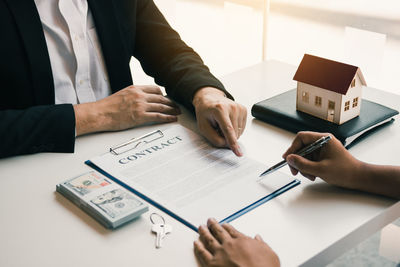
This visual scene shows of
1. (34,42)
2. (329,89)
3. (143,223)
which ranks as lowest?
(143,223)

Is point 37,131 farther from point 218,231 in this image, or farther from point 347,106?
point 347,106

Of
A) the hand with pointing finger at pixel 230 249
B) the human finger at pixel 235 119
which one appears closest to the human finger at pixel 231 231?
the hand with pointing finger at pixel 230 249

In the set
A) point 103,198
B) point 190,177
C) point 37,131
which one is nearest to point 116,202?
point 103,198

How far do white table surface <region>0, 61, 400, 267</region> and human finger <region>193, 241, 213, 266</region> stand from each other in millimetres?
13

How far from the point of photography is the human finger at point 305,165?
1.08 meters

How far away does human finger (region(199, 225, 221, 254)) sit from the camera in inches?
36.0

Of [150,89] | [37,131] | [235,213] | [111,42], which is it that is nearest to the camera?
[235,213]

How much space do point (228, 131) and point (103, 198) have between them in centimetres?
35

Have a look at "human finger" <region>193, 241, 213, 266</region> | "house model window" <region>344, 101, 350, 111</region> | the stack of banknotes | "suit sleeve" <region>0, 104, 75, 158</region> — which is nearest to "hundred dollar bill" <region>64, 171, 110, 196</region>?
the stack of banknotes

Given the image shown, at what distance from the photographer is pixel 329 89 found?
4.16 ft

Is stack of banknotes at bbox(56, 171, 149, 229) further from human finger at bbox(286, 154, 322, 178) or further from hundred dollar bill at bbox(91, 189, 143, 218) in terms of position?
human finger at bbox(286, 154, 322, 178)

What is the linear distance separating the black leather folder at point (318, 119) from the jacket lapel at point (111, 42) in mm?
474

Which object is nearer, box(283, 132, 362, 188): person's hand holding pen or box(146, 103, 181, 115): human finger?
box(283, 132, 362, 188): person's hand holding pen

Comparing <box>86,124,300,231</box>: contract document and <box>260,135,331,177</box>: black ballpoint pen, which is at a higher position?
<box>260,135,331,177</box>: black ballpoint pen
